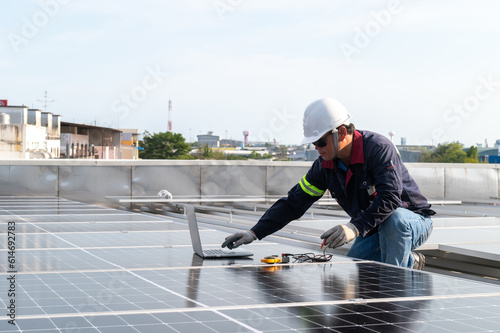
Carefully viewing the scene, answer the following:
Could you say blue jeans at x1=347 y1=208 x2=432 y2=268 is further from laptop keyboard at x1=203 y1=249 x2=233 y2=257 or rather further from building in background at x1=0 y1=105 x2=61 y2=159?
building in background at x1=0 y1=105 x2=61 y2=159

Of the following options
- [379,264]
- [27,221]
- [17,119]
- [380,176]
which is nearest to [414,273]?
[379,264]

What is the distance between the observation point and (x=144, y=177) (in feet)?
59.8

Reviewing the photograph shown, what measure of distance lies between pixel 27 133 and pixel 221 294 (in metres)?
59.5

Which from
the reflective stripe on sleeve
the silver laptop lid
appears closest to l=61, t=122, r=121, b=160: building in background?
the reflective stripe on sleeve

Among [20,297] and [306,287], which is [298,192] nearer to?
[306,287]

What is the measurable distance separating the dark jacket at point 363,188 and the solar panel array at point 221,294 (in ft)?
1.03

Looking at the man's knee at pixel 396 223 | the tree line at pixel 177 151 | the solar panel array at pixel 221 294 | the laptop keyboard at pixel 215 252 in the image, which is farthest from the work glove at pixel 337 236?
the tree line at pixel 177 151

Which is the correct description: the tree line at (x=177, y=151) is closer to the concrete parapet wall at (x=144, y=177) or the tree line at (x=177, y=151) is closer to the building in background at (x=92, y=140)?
the building in background at (x=92, y=140)

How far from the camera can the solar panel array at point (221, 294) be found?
3.24 meters

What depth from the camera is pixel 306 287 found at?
4270 millimetres

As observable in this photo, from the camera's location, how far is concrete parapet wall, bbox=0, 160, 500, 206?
57.5 ft

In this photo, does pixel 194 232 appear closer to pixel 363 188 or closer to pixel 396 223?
pixel 363 188

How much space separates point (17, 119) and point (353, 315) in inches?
2549

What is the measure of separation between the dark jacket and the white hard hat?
22cm
